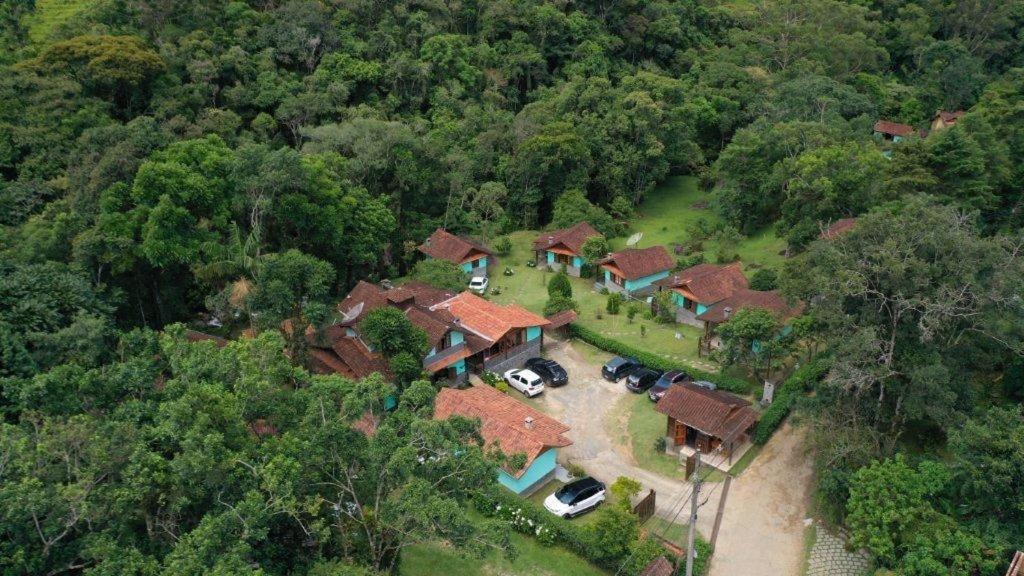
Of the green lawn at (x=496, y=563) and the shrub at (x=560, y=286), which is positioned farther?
the shrub at (x=560, y=286)

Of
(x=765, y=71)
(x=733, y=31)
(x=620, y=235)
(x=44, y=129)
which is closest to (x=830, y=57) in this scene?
(x=765, y=71)

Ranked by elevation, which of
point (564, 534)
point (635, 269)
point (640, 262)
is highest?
point (564, 534)

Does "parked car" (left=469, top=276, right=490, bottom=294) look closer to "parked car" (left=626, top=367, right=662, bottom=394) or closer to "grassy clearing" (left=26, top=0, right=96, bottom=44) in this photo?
"parked car" (left=626, top=367, right=662, bottom=394)

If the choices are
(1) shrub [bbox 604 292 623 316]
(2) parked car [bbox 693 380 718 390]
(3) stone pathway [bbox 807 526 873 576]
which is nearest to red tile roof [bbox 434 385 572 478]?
(2) parked car [bbox 693 380 718 390]

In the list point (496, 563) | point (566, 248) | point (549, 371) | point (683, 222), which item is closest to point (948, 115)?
point (683, 222)

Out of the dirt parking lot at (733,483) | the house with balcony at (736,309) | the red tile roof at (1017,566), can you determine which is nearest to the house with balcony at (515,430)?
→ the dirt parking lot at (733,483)

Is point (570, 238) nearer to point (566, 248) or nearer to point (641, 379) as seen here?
point (566, 248)

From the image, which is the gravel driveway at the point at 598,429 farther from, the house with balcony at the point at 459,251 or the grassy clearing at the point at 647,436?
the house with balcony at the point at 459,251
